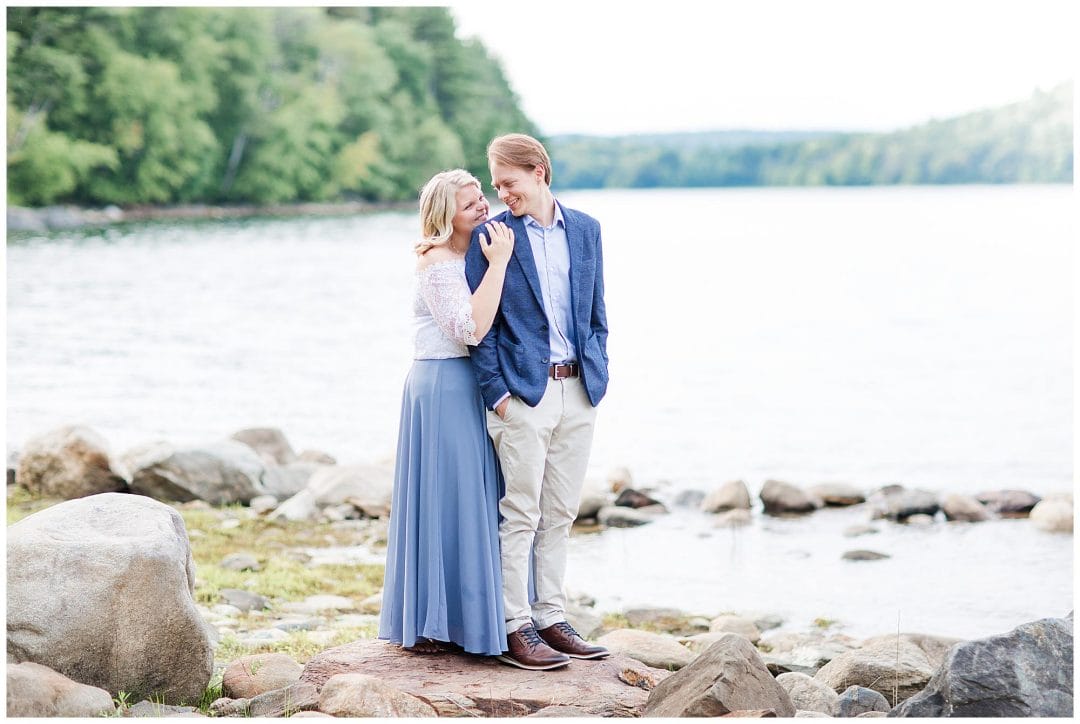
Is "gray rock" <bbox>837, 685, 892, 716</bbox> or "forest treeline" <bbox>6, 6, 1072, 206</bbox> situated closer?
"gray rock" <bbox>837, 685, 892, 716</bbox>

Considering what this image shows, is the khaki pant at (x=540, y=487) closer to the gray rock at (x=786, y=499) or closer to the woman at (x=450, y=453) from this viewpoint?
the woman at (x=450, y=453)

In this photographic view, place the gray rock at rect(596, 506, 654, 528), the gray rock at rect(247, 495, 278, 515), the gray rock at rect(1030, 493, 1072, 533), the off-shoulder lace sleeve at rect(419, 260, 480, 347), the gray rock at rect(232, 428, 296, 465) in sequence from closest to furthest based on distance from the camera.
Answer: the off-shoulder lace sleeve at rect(419, 260, 480, 347) → the gray rock at rect(247, 495, 278, 515) → the gray rock at rect(596, 506, 654, 528) → the gray rock at rect(1030, 493, 1072, 533) → the gray rock at rect(232, 428, 296, 465)

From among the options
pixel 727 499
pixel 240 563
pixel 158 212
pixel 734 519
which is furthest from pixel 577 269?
pixel 158 212

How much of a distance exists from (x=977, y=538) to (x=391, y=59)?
6412 centimetres

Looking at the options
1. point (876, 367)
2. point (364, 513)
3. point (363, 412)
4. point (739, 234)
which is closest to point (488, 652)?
point (364, 513)

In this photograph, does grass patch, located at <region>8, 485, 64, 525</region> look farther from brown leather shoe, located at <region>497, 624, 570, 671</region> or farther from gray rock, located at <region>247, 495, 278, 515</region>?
brown leather shoe, located at <region>497, 624, 570, 671</region>

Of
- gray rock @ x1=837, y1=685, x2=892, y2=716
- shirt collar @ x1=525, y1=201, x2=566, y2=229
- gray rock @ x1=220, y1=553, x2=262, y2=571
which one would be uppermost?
shirt collar @ x1=525, y1=201, x2=566, y2=229

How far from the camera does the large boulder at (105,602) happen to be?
4617mm

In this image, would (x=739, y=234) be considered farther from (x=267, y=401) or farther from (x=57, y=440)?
(x=57, y=440)

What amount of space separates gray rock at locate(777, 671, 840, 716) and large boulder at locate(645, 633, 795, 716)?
2.31ft

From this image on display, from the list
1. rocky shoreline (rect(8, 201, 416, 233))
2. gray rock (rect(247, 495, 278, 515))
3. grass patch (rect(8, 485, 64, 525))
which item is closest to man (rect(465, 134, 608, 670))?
gray rock (rect(247, 495, 278, 515))

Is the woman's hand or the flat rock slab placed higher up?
the woman's hand

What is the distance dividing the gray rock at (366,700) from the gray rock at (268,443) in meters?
8.69

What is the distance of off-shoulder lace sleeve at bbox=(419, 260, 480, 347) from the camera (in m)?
4.77
